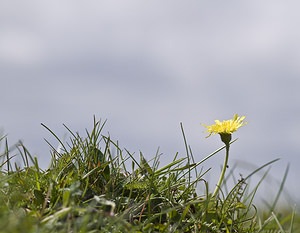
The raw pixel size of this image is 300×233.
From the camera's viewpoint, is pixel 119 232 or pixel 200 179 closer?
pixel 119 232

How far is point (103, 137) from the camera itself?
2949 mm

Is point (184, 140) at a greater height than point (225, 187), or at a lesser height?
greater

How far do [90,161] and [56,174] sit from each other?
23 centimetres

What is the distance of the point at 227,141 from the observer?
2715 mm

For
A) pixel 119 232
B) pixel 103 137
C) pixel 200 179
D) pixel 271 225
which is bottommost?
pixel 271 225

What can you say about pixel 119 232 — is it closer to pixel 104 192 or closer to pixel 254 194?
pixel 104 192

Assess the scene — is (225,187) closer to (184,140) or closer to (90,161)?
(184,140)

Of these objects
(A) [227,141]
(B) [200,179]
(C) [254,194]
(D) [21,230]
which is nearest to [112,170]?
(B) [200,179]

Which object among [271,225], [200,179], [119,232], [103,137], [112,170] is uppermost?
[103,137]

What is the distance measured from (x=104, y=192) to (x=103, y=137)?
1.48 ft

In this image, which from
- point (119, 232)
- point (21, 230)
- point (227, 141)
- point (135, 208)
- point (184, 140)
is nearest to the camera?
point (21, 230)

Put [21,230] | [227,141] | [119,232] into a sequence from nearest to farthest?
[21,230] → [119,232] → [227,141]

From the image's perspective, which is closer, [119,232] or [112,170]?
[119,232]

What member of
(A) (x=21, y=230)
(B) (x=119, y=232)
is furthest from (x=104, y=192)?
(A) (x=21, y=230)
